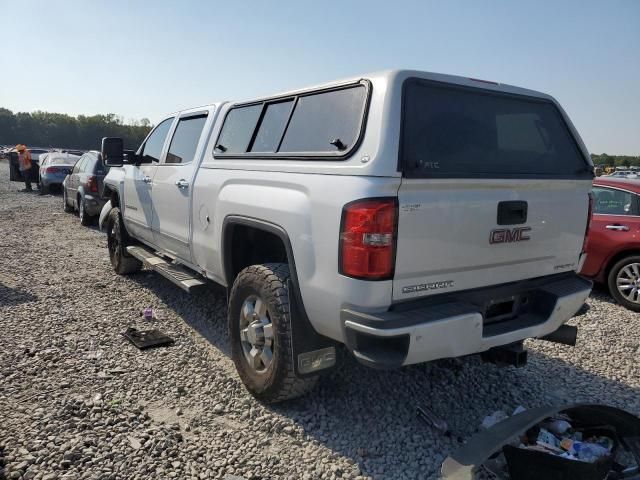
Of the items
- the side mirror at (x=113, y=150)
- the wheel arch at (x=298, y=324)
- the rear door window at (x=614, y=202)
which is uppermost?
the side mirror at (x=113, y=150)

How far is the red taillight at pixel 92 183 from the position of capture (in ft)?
34.9

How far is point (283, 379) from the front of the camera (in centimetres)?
310

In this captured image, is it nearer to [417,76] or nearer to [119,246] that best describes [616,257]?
[417,76]

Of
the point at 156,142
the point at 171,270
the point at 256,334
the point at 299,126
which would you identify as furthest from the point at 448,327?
the point at 156,142

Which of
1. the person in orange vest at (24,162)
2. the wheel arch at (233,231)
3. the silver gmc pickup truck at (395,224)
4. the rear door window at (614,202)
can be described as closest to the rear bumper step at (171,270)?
the silver gmc pickup truck at (395,224)

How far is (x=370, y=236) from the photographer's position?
8.26ft

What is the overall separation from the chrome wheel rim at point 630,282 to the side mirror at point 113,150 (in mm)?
5974

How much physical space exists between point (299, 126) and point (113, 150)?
3.01 meters

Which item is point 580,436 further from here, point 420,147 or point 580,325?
point 580,325

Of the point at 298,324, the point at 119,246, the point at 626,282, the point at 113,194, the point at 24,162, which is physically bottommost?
the point at 626,282

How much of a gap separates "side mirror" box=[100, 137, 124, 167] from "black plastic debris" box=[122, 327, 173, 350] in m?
1.99

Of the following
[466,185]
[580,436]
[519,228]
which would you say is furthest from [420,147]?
[580,436]

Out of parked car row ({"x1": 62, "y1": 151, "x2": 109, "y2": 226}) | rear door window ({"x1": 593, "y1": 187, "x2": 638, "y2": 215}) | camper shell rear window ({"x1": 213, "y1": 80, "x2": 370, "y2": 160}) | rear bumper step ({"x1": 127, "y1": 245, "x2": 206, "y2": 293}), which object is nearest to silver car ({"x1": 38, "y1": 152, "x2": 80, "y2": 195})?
parked car row ({"x1": 62, "y1": 151, "x2": 109, "y2": 226})

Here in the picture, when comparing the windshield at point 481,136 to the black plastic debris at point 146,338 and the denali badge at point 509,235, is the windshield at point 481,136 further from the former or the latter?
the black plastic debris at point 146,338
